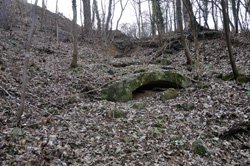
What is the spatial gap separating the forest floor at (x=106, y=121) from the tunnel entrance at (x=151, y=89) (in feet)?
0.57

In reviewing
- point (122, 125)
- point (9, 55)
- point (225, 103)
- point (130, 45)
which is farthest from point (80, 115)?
point (130, 45)

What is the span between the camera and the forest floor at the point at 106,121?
3.85m

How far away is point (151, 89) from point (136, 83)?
1.28 meters

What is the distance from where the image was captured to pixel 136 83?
25.7 feet

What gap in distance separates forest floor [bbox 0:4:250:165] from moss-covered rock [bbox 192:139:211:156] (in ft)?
0.32

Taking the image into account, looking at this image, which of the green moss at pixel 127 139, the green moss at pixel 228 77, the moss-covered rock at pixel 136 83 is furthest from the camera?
the moss-covered rock at pixel 136 83

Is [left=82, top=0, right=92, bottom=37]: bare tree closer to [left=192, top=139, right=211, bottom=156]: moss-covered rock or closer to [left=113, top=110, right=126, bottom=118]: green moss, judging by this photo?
[left=113, top=110, right=126, bottom=118]: green moss

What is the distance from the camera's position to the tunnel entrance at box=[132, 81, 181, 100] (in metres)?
8.16

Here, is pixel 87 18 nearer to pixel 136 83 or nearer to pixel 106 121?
pixel 136 83

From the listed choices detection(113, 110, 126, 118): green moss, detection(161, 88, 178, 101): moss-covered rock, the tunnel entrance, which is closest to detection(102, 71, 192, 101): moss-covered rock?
the tunnel entrance

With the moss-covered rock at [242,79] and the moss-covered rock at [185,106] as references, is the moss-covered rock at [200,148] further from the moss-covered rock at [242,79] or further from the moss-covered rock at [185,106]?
the moss-covered rock at [242,79]

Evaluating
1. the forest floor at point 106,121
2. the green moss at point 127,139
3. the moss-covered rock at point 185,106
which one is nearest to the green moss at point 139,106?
the forest floor at point 106,121

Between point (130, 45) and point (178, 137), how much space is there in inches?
532

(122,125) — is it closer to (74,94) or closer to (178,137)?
(178,137)
